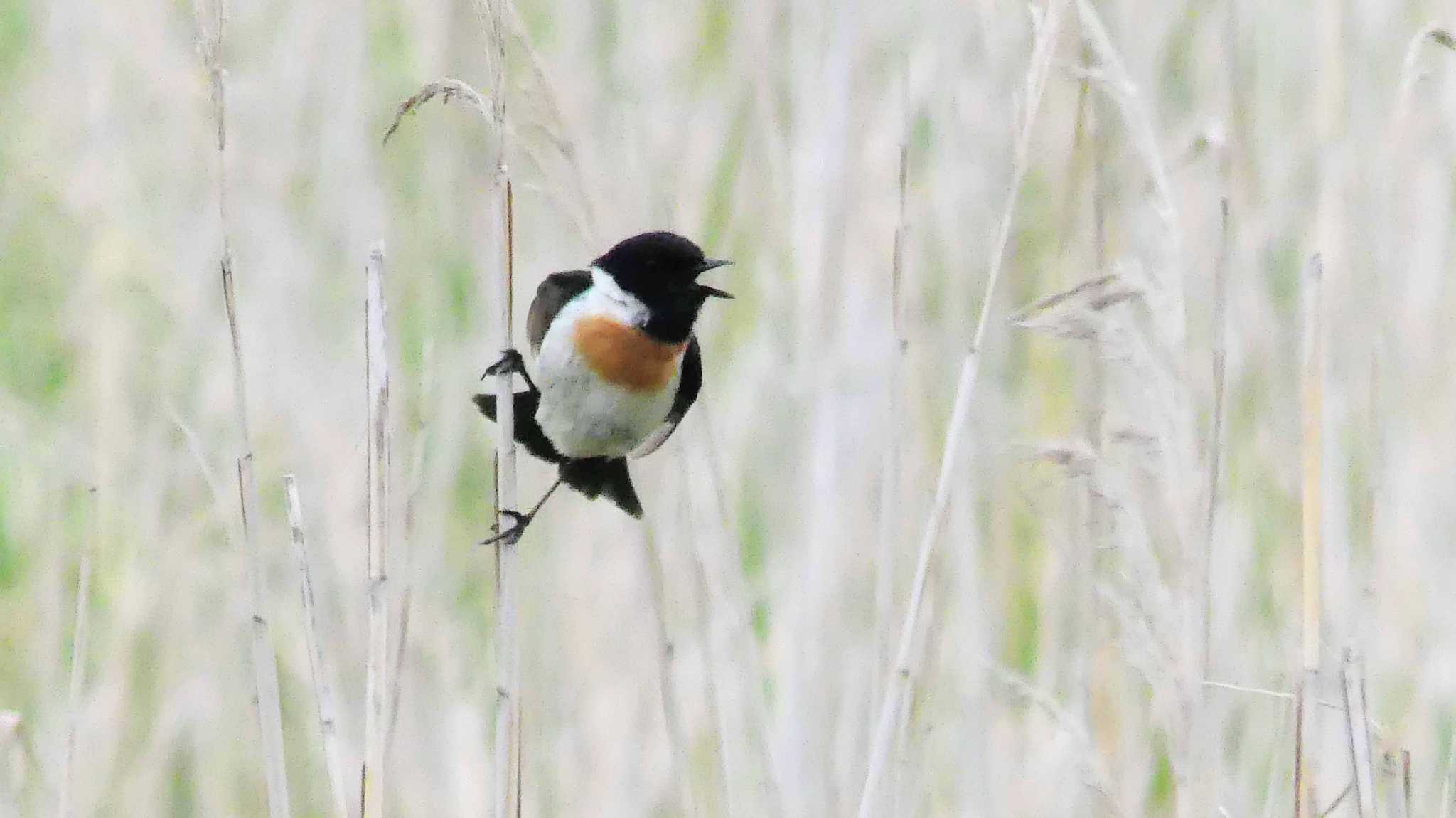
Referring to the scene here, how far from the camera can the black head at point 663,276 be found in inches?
83.8

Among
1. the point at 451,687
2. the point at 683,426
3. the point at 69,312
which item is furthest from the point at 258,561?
the point at 69,312

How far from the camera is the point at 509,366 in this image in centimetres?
168

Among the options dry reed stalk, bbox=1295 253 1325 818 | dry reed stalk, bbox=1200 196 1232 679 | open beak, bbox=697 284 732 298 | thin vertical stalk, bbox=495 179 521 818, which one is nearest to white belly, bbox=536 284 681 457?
open beak, bbox=697 284 732 298

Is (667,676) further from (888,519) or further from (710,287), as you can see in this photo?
(710,287)

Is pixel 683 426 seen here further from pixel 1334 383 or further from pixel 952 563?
pixel 1334 383

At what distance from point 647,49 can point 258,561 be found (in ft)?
4.55

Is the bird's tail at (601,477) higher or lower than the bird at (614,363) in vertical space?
lower

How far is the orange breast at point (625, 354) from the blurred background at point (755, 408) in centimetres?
14

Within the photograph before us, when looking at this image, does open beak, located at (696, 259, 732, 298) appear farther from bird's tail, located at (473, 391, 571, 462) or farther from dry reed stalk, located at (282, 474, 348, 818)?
dry reed stalk, located at (282, 474, 348, 818)

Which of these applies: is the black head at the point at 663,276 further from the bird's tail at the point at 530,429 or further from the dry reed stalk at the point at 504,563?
the dry reed stalk at the point at 504,563

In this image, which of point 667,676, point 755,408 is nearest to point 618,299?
point 755,408

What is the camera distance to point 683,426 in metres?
2.12

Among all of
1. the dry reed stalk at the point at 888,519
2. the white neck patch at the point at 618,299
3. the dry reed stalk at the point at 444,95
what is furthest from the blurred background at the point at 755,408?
the dry reed stalk at the point at 444,95

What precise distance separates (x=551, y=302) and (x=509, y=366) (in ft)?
1.68
